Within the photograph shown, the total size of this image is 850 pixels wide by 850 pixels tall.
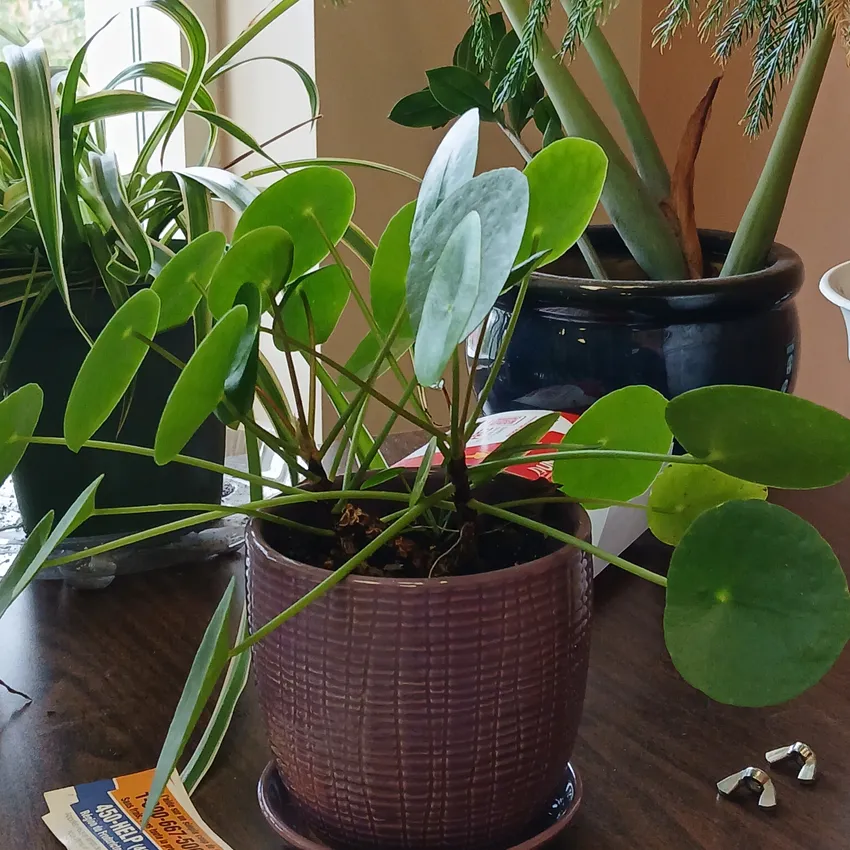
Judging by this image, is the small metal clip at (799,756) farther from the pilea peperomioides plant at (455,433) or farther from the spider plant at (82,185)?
the spider plant at (82,185)

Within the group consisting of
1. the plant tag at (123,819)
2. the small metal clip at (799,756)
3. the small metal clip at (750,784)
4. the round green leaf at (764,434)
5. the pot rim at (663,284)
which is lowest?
the small metal clip at (799,756)

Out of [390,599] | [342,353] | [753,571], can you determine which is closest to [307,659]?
[390,599]

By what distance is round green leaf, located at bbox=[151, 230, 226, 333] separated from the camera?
335mm

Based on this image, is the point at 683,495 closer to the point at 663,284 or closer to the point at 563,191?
the point at 563,191

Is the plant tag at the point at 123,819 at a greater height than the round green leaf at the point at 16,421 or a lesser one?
lesser

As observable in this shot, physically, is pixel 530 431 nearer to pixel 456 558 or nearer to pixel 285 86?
pixel 456 558

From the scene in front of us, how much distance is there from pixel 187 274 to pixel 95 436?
0.33 metres

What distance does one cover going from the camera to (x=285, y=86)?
1213 millimetres

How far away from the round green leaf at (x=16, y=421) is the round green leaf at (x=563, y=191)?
0.55 feet

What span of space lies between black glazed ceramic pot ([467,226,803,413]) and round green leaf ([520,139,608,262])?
0.36 m

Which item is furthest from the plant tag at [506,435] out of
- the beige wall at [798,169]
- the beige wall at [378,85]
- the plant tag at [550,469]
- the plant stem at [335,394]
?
the beige wall at [798,169]

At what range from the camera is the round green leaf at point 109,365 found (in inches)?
12.2

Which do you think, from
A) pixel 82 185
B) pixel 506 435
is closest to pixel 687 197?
pixel 506 435

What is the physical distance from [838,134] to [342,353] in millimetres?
714
